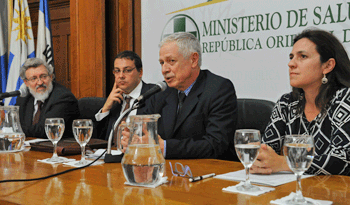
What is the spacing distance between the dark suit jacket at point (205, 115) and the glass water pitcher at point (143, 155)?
0.74 metres

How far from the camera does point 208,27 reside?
3.49 metres

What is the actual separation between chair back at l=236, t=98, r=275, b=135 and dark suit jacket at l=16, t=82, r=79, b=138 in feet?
4.69

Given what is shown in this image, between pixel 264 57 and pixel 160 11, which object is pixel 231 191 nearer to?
pixel 264 57

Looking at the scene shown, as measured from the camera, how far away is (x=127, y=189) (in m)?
1.15

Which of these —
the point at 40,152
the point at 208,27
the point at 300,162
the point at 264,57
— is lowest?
the point at 40,152

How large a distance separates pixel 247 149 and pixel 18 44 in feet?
14.0

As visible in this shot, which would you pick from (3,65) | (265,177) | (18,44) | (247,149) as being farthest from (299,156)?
(3,65)

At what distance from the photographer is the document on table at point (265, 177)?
1.22 m

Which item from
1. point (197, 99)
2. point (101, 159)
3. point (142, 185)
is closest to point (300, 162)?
point (142, 185)

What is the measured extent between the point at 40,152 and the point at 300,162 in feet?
4.77

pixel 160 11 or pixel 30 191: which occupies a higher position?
pixel 160 11

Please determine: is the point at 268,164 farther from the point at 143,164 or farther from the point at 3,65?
the point at 3,65

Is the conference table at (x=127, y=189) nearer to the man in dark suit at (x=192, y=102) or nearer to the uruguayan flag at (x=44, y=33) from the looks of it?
the man in dark suit at (x=192, y=102)

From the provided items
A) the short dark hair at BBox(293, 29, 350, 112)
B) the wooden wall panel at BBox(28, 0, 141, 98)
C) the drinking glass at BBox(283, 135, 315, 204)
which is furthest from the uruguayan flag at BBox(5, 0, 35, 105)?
the drinking glass at BBox(283, 135, 315, 204)
